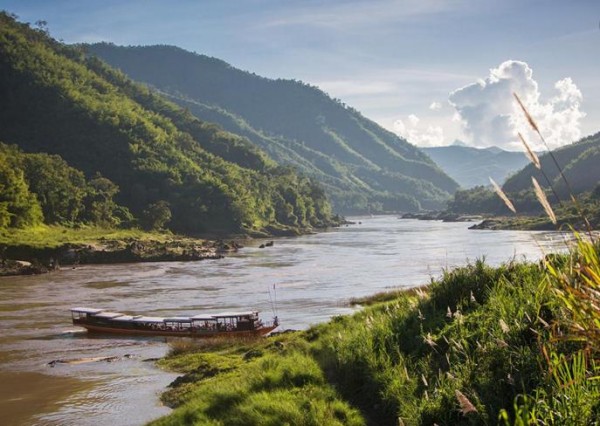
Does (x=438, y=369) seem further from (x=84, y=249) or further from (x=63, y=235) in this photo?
(x=63, y=235)

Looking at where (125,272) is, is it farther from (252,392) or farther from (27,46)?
(27,46)

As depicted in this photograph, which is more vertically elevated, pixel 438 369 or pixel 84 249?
pixel 84 249

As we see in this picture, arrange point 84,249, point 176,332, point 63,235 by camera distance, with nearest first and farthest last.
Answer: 1. point 176,332
2. point 84,249
3. point 63,235

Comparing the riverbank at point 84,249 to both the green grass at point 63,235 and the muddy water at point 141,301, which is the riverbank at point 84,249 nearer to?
the green grass at point 63,235

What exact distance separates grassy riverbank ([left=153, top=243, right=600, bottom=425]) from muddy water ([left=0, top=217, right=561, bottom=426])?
1.81m

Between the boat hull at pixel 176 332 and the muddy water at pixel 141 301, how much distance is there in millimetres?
922

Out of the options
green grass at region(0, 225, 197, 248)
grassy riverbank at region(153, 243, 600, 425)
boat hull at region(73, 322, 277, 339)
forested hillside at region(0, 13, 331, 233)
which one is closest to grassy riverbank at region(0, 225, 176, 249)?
green grass at region(0, 225, 197, 248)

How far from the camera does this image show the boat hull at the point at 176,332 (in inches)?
1409

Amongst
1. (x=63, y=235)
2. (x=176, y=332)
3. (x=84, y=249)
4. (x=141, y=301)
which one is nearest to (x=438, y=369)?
(x=176, y=332)

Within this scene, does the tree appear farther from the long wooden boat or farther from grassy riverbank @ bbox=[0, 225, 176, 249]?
the long wooden boat

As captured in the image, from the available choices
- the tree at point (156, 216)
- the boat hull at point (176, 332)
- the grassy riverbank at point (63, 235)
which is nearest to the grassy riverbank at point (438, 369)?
the boat hull at point (176, 332)

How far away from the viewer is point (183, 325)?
38219mm

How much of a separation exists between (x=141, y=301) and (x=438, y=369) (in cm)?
4367

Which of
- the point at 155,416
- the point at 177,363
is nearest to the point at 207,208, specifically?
the point at 177,363
